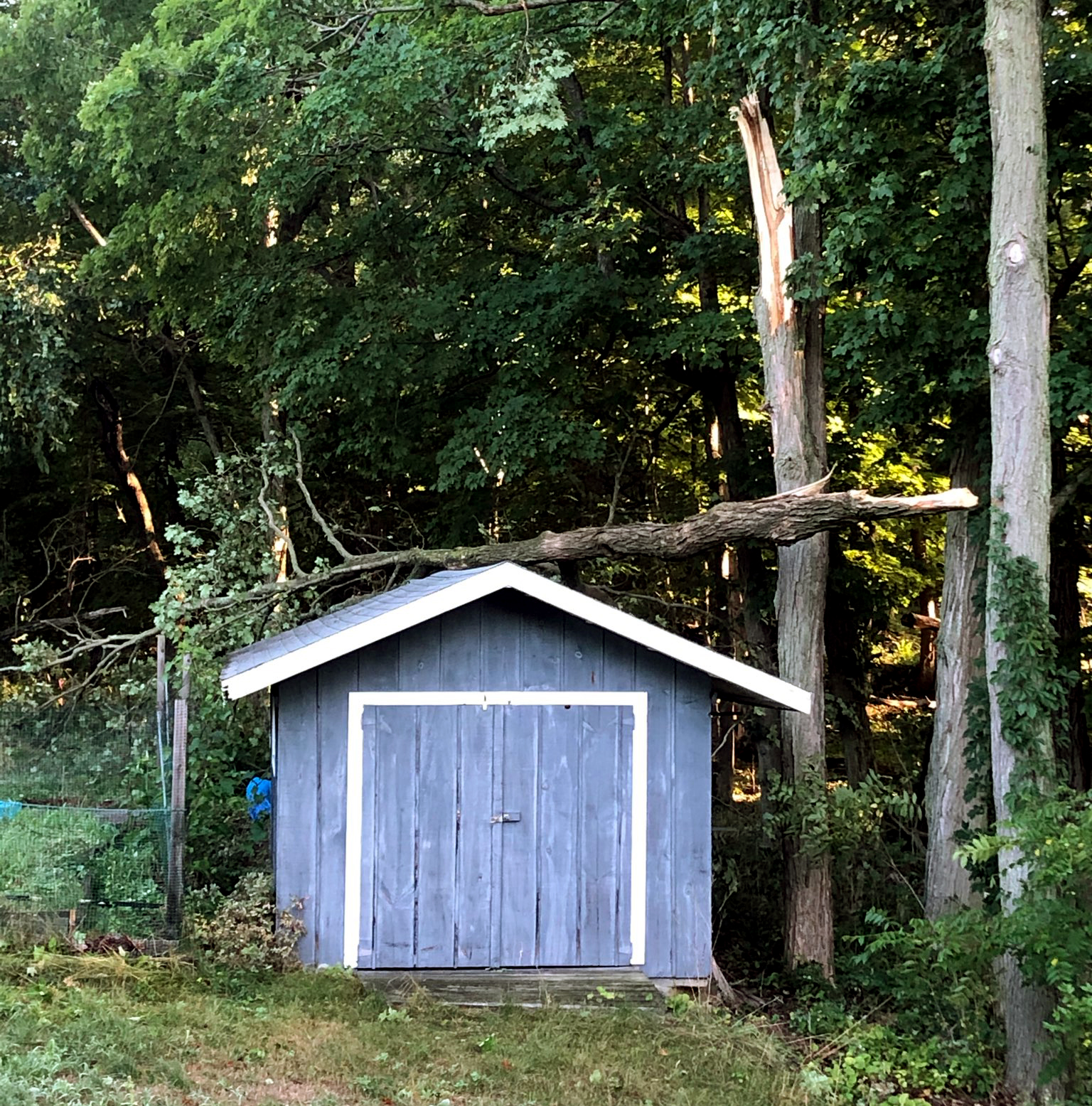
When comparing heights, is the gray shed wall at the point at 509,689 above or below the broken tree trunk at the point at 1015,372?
below

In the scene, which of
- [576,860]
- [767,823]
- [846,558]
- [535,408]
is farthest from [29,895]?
[846,558]

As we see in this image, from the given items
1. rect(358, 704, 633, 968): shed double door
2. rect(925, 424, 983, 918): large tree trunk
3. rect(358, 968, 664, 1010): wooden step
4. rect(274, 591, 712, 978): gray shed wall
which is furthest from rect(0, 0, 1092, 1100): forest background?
rect(358, 704, 633, 968): shed double door

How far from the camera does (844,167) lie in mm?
9188

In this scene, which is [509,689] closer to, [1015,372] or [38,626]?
[1015,372]

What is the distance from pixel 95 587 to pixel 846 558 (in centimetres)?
1369

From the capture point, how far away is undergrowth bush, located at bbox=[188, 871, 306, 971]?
287 inches

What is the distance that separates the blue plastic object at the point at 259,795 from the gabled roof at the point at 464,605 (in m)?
2.55

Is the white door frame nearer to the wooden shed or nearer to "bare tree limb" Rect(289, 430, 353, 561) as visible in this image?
the wooden shed

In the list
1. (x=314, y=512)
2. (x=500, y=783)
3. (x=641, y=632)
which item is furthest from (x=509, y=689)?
(x=314, y=512)

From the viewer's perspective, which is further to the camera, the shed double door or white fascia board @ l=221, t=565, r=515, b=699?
the shed double door

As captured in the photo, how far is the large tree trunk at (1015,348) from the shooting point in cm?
767

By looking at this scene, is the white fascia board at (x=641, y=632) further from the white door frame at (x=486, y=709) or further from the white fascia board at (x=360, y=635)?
the white door frame at (x=486, y=709)

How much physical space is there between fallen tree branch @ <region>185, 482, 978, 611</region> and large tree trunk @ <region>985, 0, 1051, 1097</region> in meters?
1.08

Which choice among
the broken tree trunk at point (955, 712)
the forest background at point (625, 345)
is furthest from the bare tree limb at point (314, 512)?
the broken tree trunk at point (955, 712)
